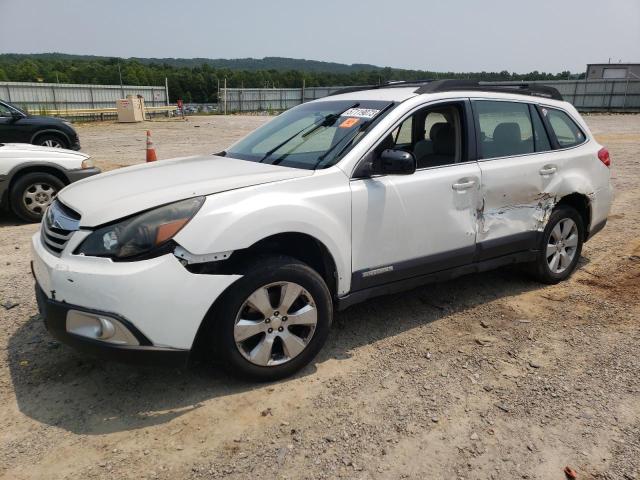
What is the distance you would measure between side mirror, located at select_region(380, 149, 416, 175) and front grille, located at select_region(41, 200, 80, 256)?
6.13 feet

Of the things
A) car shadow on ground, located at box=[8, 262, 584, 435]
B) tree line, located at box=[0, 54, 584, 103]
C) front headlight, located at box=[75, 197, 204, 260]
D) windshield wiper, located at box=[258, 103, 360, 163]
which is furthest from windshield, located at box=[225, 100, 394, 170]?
tree line, located at box=[0, 54, 584, 103]

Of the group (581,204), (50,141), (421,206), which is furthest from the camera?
(50,141)

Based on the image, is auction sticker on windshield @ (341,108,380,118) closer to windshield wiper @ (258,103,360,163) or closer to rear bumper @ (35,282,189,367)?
windshield wiper @ (258,103,360,163)

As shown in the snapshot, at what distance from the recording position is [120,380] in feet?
10.5

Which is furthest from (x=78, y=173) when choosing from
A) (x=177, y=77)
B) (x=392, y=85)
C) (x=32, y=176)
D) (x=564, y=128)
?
(x=177, y=77)

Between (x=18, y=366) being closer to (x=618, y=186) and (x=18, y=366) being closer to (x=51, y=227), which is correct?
(x=51, y=227)

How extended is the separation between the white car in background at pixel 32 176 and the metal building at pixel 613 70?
50767 millimetres

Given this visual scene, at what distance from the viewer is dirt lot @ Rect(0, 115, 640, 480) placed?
Result: 99.2 inches

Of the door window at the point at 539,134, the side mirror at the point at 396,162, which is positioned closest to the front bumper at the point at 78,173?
the side mirror at the point at 396,162

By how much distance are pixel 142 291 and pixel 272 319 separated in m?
0.77

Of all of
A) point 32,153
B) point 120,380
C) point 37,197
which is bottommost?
point 120,380

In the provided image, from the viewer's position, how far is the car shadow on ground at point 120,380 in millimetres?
2861

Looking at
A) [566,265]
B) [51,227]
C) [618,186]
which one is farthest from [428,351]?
[618,186]

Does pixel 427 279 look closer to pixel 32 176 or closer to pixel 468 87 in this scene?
pixel 468 87
